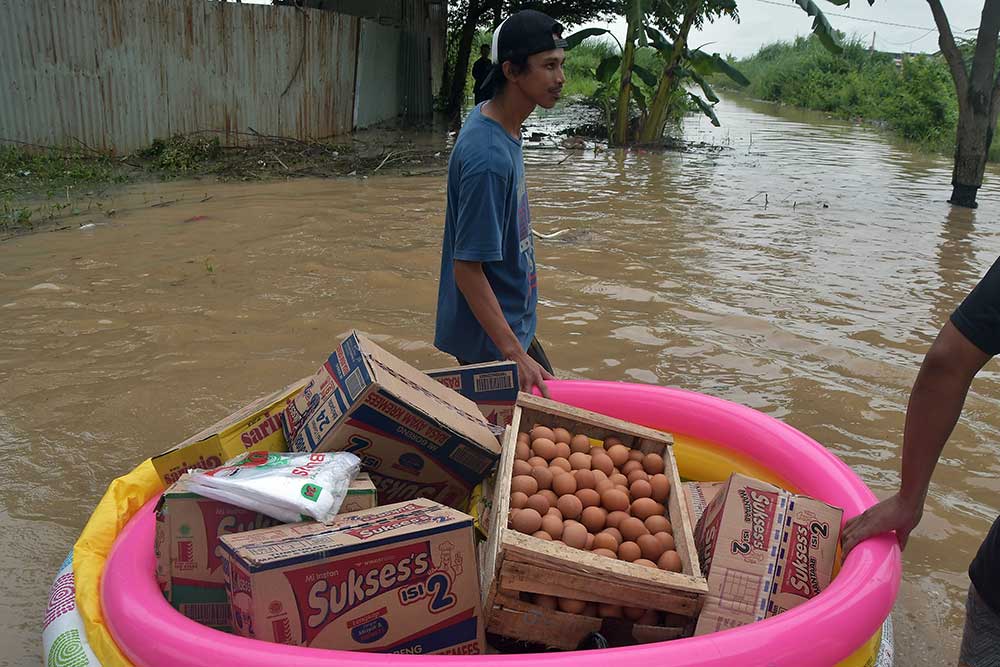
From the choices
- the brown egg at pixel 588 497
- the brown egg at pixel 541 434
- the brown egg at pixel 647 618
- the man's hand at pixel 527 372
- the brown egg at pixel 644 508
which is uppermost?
the man's hand at pixel 527 372

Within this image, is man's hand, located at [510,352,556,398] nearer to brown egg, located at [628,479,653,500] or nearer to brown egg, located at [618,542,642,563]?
brown egg, located at [628,479,653,500]

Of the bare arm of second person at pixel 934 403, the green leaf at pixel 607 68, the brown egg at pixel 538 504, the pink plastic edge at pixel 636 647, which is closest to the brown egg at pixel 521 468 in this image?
the brown egg at pixel 538 504

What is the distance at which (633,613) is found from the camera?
2.09 m

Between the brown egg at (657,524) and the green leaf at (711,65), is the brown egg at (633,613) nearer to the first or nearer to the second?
the brown egg at (657,524)

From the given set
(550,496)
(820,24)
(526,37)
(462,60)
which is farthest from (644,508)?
(462,60)

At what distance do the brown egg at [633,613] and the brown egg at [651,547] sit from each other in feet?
0.56

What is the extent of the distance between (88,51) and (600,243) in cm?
696

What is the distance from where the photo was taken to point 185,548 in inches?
85.8

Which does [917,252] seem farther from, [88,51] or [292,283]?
[88,51]

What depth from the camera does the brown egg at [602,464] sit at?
260 centimetres

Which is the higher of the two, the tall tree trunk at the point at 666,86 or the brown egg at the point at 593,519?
the tall tree trunk at the point at 666,86

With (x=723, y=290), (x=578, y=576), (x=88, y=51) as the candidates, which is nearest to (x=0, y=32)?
(x=88, y=51)

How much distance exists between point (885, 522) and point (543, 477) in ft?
3.07

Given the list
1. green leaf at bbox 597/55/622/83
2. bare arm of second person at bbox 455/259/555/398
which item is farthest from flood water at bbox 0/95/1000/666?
green leaf at bbox 597/55/622/83
